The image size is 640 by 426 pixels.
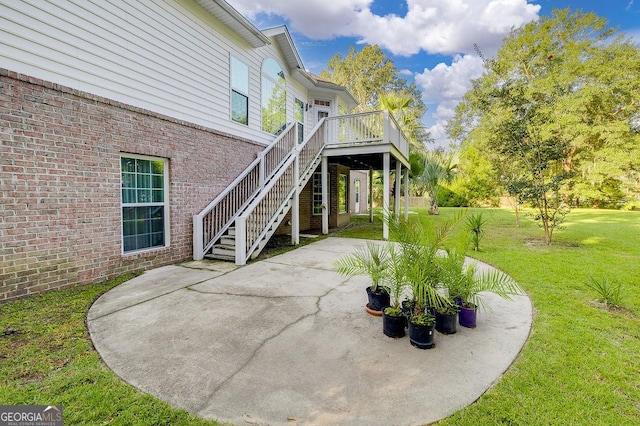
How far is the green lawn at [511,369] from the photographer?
189cm

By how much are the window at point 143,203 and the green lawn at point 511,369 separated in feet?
4.18

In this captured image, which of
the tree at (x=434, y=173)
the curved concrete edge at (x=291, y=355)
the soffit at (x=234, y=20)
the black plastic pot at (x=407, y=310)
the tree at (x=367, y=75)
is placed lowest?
the curved concrete edge at (x=291, y=355)

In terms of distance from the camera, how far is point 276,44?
31.0 feet

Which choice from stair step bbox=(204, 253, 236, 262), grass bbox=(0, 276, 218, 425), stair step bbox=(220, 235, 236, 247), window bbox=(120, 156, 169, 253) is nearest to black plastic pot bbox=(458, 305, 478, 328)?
grass bbox=(0, 276, 218, 425)

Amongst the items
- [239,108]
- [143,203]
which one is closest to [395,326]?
[143,203]

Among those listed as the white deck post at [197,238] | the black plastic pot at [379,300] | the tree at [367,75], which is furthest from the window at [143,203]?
the tree at [367,75]

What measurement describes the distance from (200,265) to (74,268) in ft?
6.72

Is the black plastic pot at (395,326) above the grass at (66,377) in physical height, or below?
above

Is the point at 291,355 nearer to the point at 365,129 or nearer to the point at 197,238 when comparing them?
the point at 197,238

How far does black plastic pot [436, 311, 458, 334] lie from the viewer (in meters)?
3.07

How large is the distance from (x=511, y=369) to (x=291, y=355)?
187 centimetres

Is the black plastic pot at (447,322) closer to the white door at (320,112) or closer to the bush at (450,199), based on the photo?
the white door at (320,112)

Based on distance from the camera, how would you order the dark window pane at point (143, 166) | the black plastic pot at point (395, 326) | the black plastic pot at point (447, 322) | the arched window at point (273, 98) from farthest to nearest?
the arched window at point (273, 98) < the dark window pane at point (143, 166) < the black plastic pot at point (447, 322) < the black plastic pot at point (395, 326)

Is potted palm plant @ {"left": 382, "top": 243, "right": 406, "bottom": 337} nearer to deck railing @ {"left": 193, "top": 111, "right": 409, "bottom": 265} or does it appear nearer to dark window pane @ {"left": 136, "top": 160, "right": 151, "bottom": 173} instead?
deck railing @ {"left": 193, "top": 111, "right": 409, "bottom": 265}
